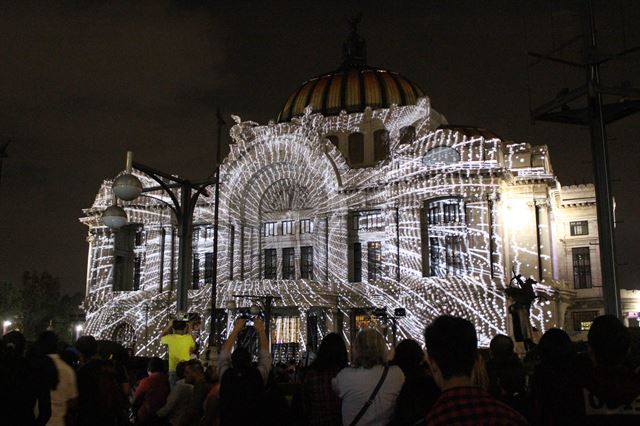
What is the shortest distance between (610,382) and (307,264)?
140ft

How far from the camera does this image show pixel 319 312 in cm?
4438

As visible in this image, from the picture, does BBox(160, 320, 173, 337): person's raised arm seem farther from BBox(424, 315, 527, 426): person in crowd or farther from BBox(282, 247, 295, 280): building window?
BBox(282, 247, 295, 280): building window

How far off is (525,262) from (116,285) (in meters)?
29.7

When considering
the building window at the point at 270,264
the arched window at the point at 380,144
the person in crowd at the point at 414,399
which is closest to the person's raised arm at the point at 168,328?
the person in crowd at the point at 414,399

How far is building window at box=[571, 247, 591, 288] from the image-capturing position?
47.4m

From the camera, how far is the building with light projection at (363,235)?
4128cm

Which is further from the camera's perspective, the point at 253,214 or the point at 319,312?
the point at 253,214

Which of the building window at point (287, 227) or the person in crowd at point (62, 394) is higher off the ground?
the building window at point (287, 227)

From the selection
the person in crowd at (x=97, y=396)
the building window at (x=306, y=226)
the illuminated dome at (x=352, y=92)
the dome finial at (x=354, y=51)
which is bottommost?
the person in crowd at (x=97, y=396)

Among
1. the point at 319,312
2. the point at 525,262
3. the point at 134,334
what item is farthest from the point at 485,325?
the point at 134,334

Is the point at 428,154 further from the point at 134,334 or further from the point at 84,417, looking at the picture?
the point at 84,417

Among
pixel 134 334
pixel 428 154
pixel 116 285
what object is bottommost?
pixel 134 334

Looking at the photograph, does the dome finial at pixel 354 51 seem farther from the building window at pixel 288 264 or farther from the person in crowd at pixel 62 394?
the person in crowd at pixel 62 394

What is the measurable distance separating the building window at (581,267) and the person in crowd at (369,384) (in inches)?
1753
